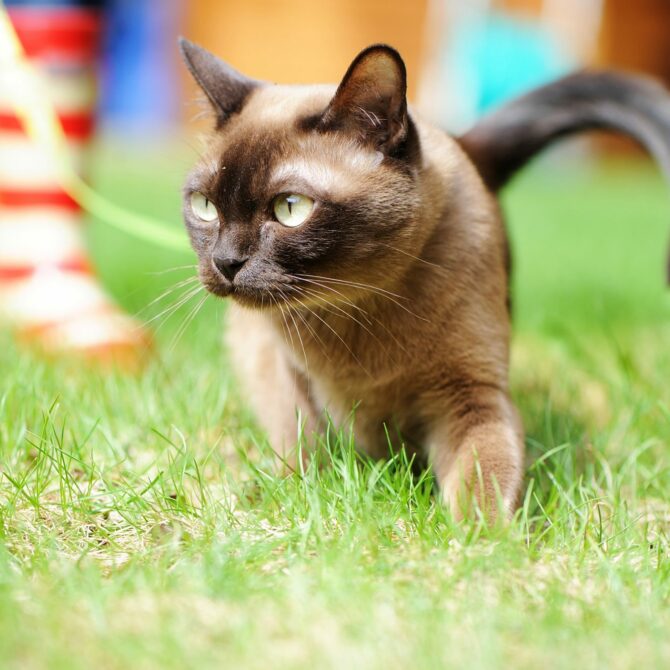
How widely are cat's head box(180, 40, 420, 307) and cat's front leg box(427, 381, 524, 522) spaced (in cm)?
27

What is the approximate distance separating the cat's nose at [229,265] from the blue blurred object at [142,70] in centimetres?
760

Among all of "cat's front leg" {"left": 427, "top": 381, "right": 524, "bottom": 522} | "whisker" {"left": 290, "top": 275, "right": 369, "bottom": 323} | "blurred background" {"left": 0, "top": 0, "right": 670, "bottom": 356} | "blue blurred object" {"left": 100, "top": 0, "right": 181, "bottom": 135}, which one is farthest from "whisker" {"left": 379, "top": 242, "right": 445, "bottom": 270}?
"blue blurred object" {"left": 100, "top": 0, "right": 181, "bottom": 135}

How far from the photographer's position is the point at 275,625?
107 centimetres

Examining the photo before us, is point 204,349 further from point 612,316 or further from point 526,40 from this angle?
point 526,40

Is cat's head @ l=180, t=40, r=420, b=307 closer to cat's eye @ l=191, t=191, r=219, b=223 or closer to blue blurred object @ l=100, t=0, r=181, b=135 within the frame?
cat's eye @ l=191, t=191, r=219, b=223

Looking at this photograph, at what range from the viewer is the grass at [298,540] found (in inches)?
40.6

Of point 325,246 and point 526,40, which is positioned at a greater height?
point 526,40

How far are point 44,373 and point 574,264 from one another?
286 centimetres

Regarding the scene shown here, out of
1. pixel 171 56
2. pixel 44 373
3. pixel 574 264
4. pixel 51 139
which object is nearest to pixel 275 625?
pixel 44 373

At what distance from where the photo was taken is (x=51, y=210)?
2580 mm

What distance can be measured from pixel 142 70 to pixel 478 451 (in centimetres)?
863

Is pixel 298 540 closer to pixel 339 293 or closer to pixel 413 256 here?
pixel 339 293

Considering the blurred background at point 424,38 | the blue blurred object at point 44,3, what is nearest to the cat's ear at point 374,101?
the blue blurred object at point 44,3

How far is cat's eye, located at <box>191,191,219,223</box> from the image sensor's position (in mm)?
1643
